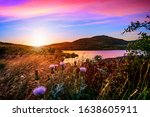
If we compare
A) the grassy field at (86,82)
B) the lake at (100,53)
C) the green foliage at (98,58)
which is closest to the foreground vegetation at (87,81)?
the grassy field at (86,82)

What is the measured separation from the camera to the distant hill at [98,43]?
7.75 metres

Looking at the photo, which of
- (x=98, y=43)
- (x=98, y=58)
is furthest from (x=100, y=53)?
(x=98, y=58)

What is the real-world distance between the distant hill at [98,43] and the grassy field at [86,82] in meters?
0.63

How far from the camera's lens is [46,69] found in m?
7.34

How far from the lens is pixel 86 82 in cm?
633

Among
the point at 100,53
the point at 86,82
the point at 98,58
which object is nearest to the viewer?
the point at 86,82

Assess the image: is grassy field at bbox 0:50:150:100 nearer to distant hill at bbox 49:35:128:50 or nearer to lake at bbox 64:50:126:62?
lake at bbox 64:50:126:62

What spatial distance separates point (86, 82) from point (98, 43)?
2.13 m

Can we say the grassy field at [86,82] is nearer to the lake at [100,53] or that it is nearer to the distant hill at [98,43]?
the lake at [100,53]

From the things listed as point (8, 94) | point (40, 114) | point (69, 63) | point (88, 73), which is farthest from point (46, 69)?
point (40, 114)

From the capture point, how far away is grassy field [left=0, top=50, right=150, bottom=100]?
5660 millimetres

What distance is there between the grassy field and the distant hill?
2.06 feet

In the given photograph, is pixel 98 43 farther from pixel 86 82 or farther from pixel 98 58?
pixel 86 82

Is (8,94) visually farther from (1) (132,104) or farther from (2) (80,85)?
(1) (132,104)
